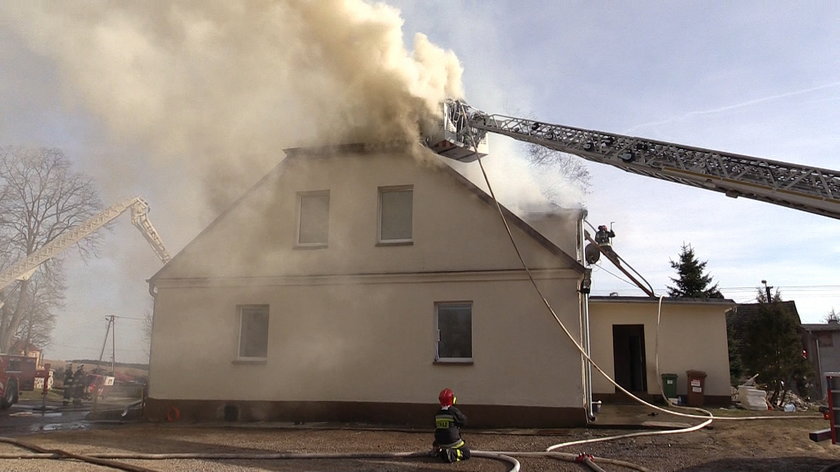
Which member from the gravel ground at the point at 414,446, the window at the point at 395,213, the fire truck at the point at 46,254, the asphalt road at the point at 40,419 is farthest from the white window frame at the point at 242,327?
the fire truck at the point at 46,254

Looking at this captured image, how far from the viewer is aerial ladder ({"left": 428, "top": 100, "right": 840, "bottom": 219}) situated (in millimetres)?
9078

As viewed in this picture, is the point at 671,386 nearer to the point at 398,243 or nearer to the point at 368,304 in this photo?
the point at 398,243

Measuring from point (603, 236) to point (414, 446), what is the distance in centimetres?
915

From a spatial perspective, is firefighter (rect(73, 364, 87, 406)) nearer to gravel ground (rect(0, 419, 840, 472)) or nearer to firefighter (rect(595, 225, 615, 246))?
gravel ground (rect(0, 419, 840, 472))

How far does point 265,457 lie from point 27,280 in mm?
18002

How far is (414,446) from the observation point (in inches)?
396

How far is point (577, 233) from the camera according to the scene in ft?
50.4

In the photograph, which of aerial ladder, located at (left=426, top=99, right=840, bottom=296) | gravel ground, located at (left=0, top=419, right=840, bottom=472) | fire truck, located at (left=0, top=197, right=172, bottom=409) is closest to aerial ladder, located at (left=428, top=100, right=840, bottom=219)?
aerial ladder, located at (left=426, top=99, right=840, bottom=296)

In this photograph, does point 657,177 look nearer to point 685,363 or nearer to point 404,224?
point 404,224

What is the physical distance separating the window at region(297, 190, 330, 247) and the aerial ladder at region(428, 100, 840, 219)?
3.03 meters

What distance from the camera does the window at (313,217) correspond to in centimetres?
1466

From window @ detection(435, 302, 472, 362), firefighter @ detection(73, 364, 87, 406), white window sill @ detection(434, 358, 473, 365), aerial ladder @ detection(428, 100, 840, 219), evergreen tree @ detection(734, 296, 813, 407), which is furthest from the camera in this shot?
evergreen tree @ detection(734, 296, 813, 407)

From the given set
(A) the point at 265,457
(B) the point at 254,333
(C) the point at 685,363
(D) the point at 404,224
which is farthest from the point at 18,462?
(C) the point at 685,363

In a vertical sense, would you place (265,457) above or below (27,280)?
below
